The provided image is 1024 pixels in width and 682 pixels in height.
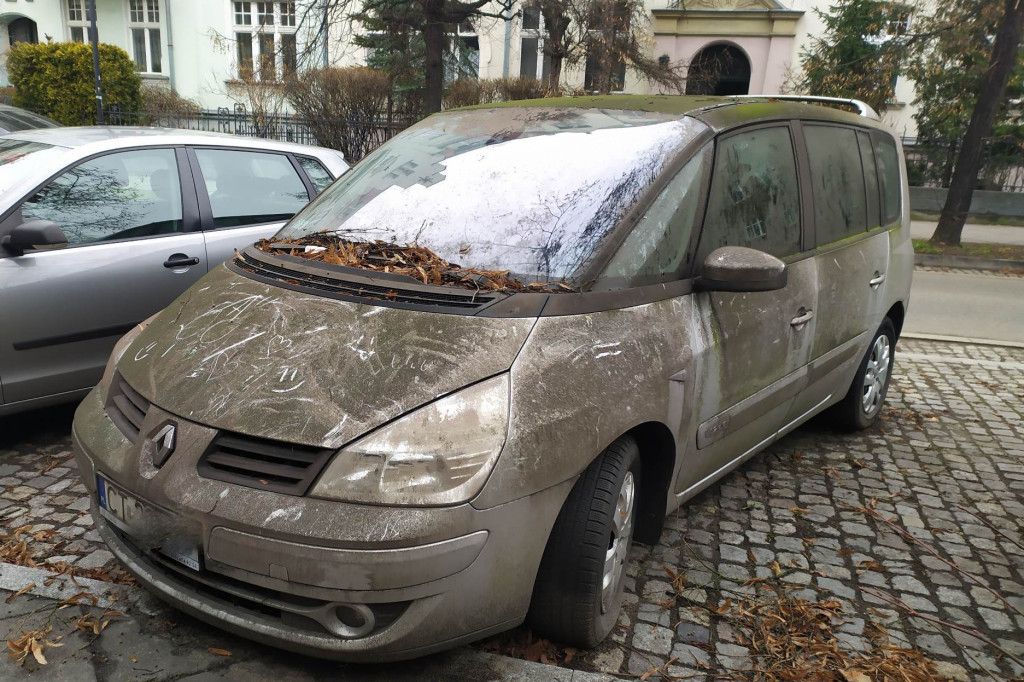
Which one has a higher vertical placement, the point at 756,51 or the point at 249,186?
the point at 756,51

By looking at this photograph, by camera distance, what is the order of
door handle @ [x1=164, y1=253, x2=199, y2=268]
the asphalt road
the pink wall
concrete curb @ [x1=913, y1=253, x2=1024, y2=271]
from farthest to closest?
the pink wall → concrete curb @ [x1=913, y1=253, x2=1024, y2=271] → the asphalt road → door handle @ [x1=164, y1=253, x2=199, y2=268]

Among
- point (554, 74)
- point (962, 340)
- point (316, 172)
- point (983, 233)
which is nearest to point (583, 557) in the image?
point (316, 172)

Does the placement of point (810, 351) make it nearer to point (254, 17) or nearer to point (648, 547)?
point (648, 547)

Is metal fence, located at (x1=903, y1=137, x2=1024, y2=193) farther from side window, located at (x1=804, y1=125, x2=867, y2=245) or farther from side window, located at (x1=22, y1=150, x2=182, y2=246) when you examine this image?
side window, located at (x1=22, y1=150, x2=182, y2=246)

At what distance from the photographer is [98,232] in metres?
A: 4.32

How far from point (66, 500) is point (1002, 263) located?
14.3 m

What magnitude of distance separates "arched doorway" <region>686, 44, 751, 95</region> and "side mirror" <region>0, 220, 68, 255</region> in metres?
21.8

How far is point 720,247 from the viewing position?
3.17 m

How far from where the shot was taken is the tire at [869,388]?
483 cm

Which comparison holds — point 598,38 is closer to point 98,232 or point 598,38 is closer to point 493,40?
point 493,40

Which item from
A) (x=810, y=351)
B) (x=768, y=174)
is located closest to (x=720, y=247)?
(x=768, y=174)

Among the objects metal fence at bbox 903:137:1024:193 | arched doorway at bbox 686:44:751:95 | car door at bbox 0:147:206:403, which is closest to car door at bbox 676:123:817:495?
car door at bbox 0:147:206:403

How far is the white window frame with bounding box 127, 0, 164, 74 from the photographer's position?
2580cm

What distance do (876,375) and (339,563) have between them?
4017 mm
